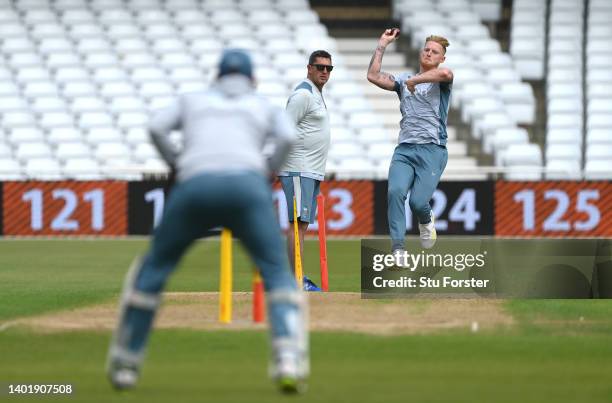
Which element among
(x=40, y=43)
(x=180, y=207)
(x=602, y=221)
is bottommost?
(x=602, y=221)

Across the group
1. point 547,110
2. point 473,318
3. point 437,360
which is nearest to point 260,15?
point 547,110

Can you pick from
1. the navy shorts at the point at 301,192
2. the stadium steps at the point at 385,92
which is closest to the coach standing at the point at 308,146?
the navy shorts at the point at 301,192

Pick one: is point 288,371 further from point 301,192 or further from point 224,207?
point 301,192

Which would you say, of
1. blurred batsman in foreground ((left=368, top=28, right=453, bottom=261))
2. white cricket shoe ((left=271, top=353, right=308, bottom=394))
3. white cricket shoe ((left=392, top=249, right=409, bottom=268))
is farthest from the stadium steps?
white cricket shoe ((left=271, top=353, right=308, bottom=394))

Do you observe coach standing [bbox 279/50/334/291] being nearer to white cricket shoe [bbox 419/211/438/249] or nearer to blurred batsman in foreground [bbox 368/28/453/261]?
blurred batsman in foreground [bbox 368/28/453/261]

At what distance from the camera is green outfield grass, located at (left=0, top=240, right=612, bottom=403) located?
7129 mm

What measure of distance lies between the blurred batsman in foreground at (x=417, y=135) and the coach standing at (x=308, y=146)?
485mm

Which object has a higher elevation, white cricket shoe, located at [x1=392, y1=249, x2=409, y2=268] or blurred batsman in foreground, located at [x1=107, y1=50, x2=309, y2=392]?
blurred batsman in foreground, located at [x1=107, y1=50, x2=309, y2=392]

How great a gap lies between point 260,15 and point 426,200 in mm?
18129

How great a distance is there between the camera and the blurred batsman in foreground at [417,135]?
40.7ft

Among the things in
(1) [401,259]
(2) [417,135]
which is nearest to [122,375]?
(1) [401,259]

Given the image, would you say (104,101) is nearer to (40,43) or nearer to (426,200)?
(40,43)

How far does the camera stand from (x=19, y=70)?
2872cm

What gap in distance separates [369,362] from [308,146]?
4364mm
